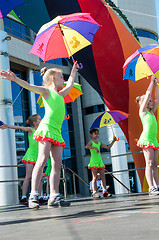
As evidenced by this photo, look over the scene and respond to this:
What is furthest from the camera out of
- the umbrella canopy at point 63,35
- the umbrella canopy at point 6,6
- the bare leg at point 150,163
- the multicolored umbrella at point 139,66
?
the multicolored umbrella at point 139,66

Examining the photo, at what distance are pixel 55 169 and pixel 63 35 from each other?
2951mm

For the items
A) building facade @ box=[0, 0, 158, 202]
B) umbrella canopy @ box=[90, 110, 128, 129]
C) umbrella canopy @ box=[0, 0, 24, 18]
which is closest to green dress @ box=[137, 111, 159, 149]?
umbrella canopy @ box=[90, 110, 128, 129]

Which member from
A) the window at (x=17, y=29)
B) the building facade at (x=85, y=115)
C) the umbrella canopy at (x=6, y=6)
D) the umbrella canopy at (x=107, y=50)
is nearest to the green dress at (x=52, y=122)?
the umbrella canopy at (x=6, y=6)

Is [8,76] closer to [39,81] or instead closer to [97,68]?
[97,68]

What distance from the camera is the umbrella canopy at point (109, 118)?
23.2 feet

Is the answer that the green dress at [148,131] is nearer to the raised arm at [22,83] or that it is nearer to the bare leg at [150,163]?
the bare leg at [150,163]

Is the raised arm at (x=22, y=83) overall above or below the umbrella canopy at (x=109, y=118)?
below

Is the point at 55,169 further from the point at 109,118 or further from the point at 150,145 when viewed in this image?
the point at 109,118

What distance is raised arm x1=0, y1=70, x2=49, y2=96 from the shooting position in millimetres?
3660

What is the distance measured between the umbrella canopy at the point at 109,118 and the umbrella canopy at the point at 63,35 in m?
1.70

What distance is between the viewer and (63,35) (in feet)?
19.9

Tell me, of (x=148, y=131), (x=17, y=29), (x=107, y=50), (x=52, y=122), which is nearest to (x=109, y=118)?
(x=107, y=50)

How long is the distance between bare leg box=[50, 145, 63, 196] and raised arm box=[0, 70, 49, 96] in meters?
0.69

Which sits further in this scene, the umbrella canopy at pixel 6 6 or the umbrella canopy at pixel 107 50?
the umbrella canopy at pixel 107 50
